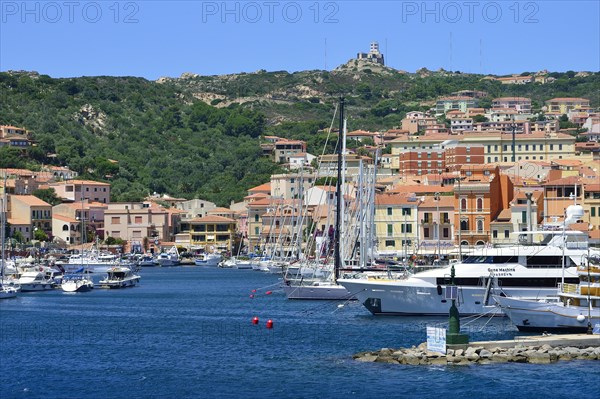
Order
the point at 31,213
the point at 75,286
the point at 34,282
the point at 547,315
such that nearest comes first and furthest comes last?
the point at 547,315
the point at 75,286
the point at 34,282
the point at 31,213

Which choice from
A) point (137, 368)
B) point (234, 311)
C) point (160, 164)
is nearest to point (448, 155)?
point (160, 164)

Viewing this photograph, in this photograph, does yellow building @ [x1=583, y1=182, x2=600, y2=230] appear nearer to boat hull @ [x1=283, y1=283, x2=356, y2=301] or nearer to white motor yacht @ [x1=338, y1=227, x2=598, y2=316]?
boat hull @ [x1=283, y1=283, x2=356, y2=301]

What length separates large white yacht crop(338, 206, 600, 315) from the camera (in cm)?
4794

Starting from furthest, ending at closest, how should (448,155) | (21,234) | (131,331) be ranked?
(448,155)
(21,234)
(131,331)

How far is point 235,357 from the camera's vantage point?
40969mm

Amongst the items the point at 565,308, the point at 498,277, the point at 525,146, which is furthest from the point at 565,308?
the point at 525,146

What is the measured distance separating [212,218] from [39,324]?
84421 mm

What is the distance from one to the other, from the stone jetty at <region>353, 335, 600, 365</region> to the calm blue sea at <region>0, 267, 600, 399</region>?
59cm

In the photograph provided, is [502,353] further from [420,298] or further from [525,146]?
[525,146]

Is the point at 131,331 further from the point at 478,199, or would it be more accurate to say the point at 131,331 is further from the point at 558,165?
the point at 558,165

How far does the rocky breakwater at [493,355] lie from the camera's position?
3684cm

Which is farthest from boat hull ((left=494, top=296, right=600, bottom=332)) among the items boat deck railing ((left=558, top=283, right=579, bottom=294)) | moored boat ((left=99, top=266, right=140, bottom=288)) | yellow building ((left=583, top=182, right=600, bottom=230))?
yellow building ((left=583, top=182, right=600, bottom=230))

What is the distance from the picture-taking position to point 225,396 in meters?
33.4

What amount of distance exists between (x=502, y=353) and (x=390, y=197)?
63341mm
